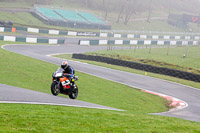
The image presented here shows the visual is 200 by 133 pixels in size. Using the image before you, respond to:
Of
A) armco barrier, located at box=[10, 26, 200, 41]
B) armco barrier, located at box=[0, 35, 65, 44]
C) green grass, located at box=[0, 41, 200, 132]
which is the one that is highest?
armco barrier, located at box=[10, 26, 200, 41]

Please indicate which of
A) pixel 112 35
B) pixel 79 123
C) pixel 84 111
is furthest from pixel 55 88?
pixel 112 35

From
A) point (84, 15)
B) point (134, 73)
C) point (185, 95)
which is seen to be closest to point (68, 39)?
point (84, 15)

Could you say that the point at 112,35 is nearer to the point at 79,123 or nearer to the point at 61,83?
the point at 61,83

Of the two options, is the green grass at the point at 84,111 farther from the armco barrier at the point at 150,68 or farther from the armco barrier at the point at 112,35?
the armco barrier at the point at 112,35

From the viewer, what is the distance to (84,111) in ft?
42.6

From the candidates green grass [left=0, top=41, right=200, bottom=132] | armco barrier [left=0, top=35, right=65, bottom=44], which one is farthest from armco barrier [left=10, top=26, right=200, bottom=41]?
green grass [left=0, top=41, right=200, bottom=132]

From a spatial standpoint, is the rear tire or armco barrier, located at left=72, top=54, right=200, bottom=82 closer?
the rear tire

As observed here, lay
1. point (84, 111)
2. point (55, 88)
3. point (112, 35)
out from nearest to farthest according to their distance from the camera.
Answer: point (84, 111), point (55, 88), point (112, 35)

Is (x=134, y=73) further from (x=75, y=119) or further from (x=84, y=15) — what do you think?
(x=84, y=15)

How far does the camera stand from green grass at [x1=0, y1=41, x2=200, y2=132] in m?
9.70

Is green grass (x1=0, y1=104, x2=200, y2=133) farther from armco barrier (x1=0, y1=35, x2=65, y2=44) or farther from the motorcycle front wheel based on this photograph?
armco barrier (x1=0, y1=35, x2=65, y2=44)

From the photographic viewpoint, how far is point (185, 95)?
80.7ft

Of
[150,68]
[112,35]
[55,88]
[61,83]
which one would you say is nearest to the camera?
[61,83]

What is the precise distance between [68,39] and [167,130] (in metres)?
52.4
